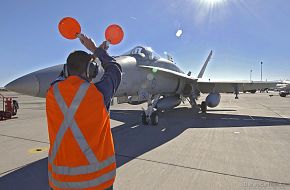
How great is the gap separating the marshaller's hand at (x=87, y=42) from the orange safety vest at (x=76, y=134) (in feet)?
1.50

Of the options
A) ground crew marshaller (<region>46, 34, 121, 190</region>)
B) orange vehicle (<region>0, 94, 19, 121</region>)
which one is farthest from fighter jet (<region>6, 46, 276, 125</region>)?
orange vehicle (<region>0, 94, 19, 121</region>)

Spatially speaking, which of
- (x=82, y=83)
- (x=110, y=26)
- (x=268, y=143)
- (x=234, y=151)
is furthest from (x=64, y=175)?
(x=268, y=143)

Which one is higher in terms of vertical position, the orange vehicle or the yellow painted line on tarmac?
the orange vehicle

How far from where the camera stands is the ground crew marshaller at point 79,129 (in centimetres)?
162

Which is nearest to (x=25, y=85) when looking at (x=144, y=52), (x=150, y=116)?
(x=150, y=116)

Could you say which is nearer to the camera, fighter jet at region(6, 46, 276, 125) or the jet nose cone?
the jet nose cone

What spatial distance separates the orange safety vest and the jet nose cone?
8.43 ft

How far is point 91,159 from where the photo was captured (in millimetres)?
1705

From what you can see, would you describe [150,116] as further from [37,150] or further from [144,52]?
[37,150]

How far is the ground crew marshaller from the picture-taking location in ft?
5.32

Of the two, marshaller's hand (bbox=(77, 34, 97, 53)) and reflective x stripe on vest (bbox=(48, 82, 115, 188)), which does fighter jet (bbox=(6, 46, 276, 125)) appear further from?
reflective x stripe on vest (bbox=(48, 82, 115, 188))

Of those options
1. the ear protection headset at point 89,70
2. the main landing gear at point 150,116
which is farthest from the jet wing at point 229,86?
the ear protection headset at point 89,70

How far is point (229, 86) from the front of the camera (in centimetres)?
1625

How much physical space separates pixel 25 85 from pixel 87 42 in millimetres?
2483
